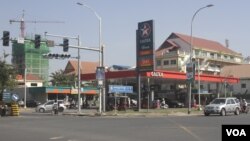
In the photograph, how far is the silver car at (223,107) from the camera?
41.6m

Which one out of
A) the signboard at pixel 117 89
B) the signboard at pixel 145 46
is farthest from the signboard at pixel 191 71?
the signboard at pixel 117 89

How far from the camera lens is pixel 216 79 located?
76062mm

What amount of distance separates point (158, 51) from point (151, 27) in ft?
237

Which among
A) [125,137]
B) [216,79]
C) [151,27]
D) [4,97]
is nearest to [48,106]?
[4,97]

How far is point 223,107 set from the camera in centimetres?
4194

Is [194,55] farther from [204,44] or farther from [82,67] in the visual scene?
[82,67]

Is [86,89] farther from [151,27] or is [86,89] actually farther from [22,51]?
[151,27]

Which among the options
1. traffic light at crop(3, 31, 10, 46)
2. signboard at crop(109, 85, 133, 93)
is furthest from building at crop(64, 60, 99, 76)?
traffic light at crop(3, 31, 10, 46)

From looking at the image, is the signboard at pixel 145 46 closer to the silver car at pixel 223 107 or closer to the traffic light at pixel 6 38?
the silver car at pixel 223 107

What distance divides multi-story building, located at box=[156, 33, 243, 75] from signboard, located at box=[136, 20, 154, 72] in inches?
2319

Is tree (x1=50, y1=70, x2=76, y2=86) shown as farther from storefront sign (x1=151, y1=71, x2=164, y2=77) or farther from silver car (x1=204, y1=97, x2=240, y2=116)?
silver car (x1=204, y1=97, x2=240, y2=116)

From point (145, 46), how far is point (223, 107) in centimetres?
1392

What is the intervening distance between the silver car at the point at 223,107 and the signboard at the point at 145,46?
11349 mm

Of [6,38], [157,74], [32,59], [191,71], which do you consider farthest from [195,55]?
[6,38]
